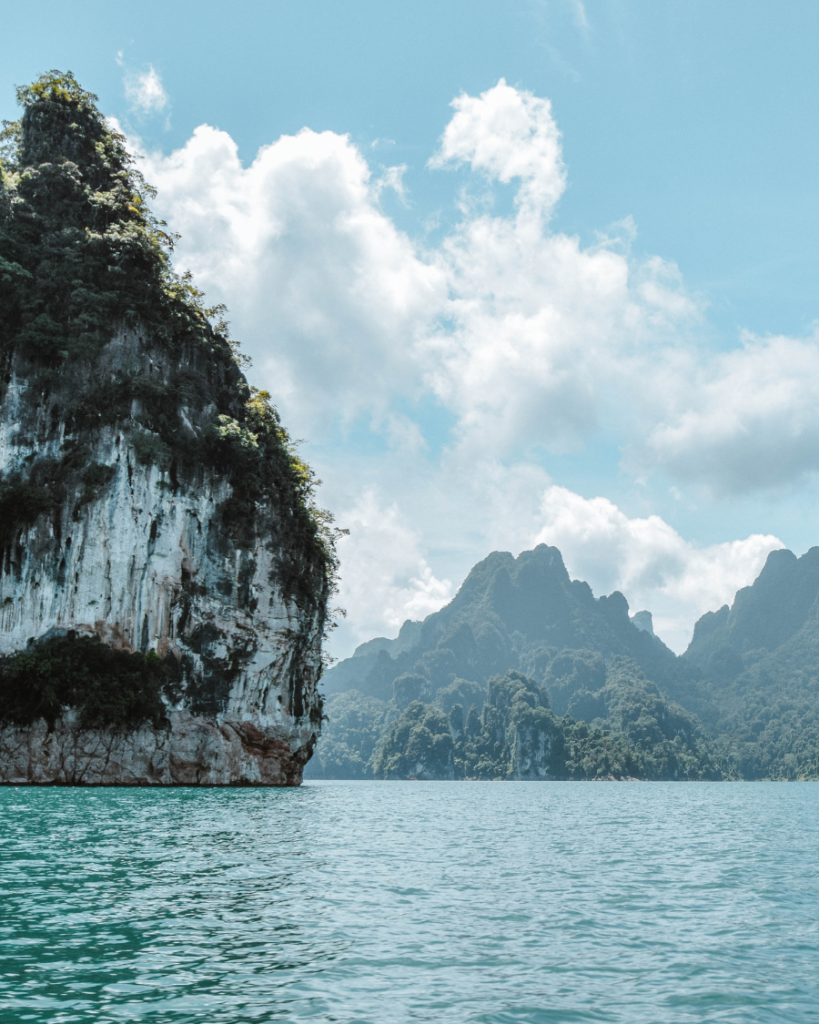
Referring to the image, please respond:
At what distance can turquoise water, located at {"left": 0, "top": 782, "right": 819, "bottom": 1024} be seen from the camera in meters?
6.97

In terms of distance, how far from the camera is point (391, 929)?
972 cm

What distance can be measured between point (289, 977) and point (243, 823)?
1514 cm

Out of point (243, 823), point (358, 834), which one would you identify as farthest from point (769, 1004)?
point (243, 823)

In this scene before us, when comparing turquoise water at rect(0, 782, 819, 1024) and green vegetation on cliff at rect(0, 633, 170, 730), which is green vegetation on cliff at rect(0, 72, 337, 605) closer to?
green vegetation on cliff at rect(0, 633, 170, 730)

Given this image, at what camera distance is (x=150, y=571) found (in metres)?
39.8

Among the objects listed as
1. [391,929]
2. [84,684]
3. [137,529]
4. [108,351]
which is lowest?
[391,929]

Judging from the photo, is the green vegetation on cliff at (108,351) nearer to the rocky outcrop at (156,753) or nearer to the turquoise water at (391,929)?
the rocky outcrop at (156,753)

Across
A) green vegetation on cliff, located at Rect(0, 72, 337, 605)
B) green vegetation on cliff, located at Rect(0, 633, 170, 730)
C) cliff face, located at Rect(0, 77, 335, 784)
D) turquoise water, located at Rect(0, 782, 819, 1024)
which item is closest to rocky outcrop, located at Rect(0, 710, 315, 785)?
cliff face, located at Rect(0, 77, 335, 784)

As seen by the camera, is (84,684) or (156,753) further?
(156,753)

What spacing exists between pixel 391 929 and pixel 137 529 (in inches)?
1314

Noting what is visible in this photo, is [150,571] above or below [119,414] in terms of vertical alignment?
below

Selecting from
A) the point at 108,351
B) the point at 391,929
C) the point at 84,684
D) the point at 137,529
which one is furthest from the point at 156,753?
the point at 391,929

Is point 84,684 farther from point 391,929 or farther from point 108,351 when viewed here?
point 391,929

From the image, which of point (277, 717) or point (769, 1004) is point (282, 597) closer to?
point (277, 717)
